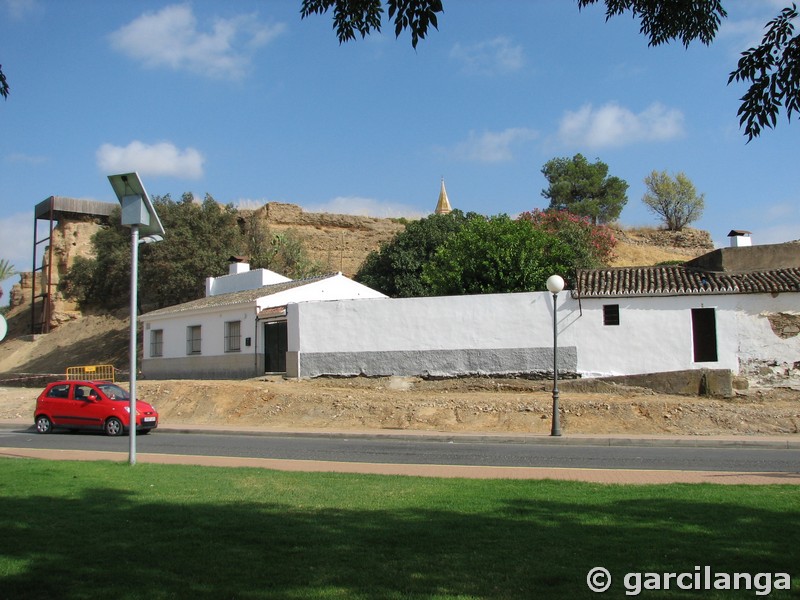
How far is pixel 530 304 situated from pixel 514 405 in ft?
14.5

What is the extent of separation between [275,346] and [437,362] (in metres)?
7.55

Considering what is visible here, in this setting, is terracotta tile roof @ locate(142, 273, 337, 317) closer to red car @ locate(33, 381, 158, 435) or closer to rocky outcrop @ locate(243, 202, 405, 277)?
red car @ locate(33, 381, 158, 435)

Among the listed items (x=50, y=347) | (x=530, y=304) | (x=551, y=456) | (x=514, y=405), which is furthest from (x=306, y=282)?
(x=50, y=347)

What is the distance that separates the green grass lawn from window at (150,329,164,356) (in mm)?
27323

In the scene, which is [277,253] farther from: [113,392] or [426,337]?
[113,392]

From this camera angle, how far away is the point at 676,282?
24344 millimetres

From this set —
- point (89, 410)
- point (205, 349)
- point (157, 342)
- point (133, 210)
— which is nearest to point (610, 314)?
point (89, 410)

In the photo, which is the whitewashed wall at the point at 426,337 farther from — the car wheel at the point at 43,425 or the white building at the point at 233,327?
the car wheel at the point at 43,425

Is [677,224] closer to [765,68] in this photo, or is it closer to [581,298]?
[581,298]

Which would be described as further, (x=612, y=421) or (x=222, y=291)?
(x=222, y=291)

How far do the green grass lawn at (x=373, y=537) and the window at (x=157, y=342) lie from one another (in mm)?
27323

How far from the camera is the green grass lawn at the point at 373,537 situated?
4766 millimetres

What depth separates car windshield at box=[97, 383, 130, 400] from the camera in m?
21.2

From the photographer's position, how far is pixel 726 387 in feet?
74.2
